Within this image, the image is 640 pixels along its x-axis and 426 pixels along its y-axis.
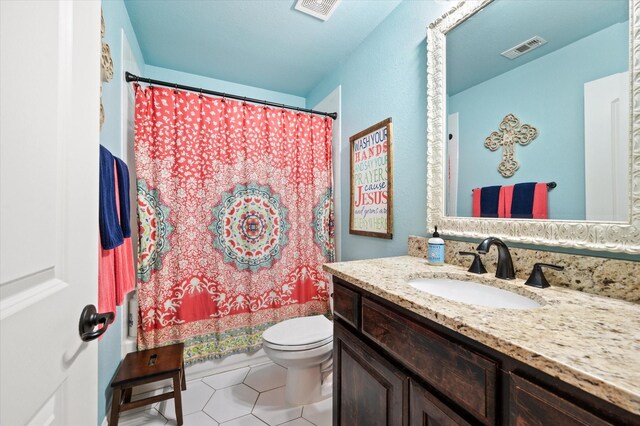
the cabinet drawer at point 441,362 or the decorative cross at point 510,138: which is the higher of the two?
the decorative cross at point 510,138

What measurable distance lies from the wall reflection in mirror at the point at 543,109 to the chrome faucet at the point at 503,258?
15 cm

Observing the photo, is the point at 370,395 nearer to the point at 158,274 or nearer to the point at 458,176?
the point at 458,176

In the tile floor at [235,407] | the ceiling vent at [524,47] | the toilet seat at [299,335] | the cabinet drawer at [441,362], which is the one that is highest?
the ceiling vent at [524,47]

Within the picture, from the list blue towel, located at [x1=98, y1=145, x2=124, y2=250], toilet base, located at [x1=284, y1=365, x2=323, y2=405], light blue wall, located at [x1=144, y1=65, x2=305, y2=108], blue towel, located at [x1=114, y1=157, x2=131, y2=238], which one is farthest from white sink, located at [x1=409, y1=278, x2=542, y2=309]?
light blue wall, located at [x1=144, y1=65, x2=305, y2=108]

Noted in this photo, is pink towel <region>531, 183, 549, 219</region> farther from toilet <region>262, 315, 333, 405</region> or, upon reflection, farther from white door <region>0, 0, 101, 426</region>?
white door <region>0, 0, 101, 426</region>

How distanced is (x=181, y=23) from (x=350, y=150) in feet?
4.69

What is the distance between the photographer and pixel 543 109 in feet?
2.89

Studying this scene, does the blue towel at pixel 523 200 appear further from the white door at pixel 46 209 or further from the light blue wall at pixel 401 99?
the white door at pixel 46 209

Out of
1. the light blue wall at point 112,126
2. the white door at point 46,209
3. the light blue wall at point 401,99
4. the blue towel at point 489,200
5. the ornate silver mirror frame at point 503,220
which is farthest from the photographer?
the light blue wall at point 401,99

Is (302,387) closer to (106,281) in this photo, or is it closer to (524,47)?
(106,281)

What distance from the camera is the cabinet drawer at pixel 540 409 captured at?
393 millimetres

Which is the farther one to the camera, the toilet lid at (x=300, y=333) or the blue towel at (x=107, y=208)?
the toilet lid at (x=300, y=333)

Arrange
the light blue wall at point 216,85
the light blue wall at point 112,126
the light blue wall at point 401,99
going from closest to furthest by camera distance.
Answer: the light blue wall at point 112,126 < the light blue wall at point 401,99 < the light blue wall at point 216,85

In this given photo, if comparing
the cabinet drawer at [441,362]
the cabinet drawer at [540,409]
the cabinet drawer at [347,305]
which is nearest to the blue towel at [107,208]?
the cabinet drawer at [347,305]
